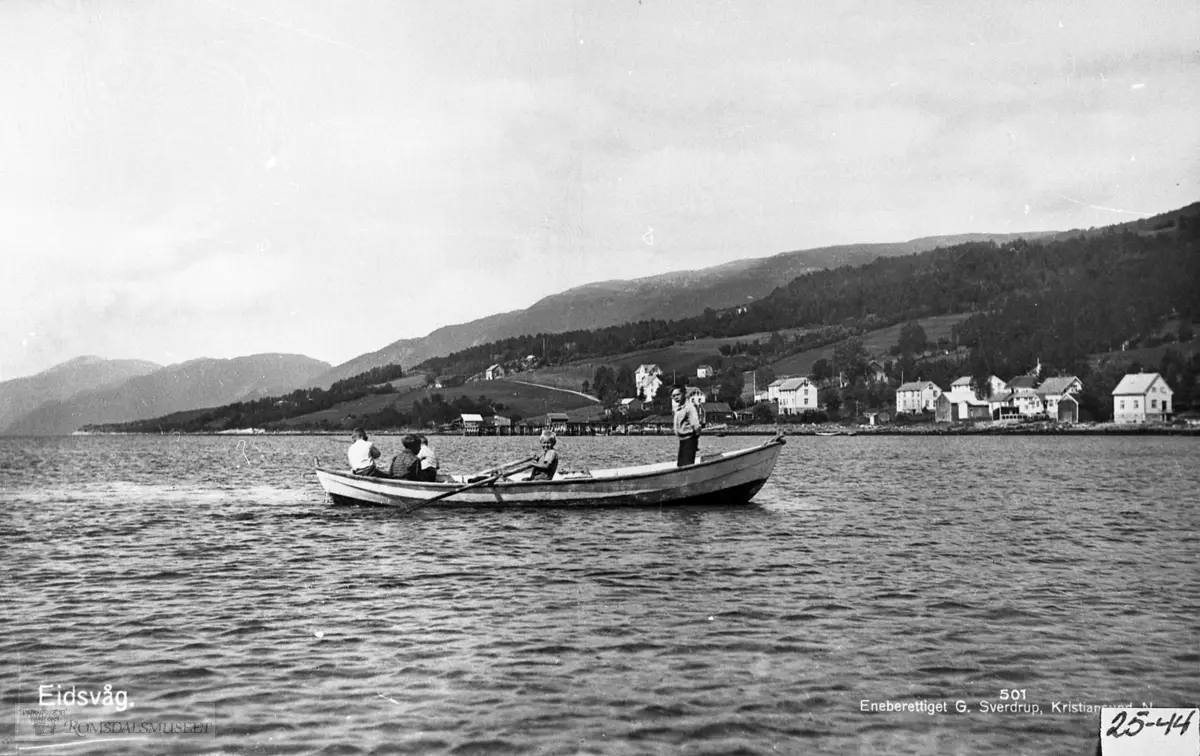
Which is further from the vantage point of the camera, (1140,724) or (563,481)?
(563,481)

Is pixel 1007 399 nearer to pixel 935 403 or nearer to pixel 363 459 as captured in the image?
pixel 935 403

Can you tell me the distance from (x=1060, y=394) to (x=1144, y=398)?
1506 cm

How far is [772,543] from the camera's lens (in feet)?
75.4

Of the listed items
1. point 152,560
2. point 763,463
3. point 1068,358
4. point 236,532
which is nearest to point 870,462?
point 763,463

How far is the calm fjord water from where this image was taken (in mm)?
9680

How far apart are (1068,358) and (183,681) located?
160665 millimetres

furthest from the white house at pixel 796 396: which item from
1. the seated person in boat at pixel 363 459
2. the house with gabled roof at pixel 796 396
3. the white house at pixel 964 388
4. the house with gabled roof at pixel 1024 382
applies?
the seated person in boat at pixel 363 459

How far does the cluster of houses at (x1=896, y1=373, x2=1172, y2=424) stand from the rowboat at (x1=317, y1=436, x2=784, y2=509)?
121635 mm

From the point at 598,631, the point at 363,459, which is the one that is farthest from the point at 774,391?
the point at 598,631

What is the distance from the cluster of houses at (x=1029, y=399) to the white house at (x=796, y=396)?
15.8 m

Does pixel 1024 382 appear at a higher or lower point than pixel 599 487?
higher

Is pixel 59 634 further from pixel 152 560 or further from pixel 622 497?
pixel 622 497

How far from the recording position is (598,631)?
13.6 meters

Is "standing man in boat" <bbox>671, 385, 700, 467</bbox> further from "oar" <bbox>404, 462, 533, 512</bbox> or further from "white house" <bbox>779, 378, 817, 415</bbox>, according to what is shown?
"white house" <bbox>779, 378, 817, 415</bbox>
